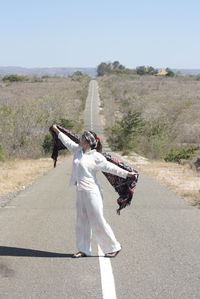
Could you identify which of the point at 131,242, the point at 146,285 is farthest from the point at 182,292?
the point at 131,242

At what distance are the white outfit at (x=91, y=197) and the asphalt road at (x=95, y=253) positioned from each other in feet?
0.89

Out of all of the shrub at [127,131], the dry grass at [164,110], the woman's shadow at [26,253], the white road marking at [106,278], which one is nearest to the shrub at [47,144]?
the shrub at [127,131]

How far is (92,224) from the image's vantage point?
317 inches

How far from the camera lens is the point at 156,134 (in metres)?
50.9

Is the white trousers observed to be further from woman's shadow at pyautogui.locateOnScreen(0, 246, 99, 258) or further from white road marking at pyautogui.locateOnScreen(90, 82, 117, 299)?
woman's shadow at pyautogui.locateOnScreen(0, 246, 99, 258)

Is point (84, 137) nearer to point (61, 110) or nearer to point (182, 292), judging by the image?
point (182, 292)

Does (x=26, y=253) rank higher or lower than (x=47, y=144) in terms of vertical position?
higher

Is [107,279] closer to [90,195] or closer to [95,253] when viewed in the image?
[90,195]

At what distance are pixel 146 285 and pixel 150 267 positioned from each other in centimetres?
85

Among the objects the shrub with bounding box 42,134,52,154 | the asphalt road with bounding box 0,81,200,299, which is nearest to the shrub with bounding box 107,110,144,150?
the shrub with bounding box 42,134,52,154

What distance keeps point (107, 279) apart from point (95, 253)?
145 cm

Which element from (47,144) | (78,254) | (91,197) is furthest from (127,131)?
(91,197)

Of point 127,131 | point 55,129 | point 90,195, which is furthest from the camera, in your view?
point 127,131

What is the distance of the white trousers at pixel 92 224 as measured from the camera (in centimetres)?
796
